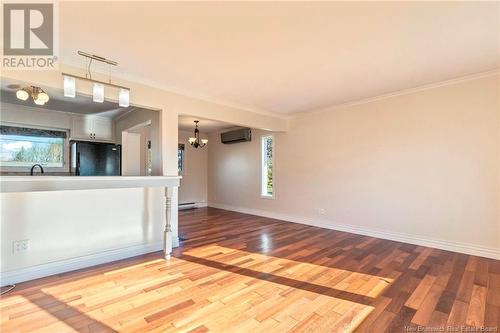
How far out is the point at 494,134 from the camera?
3184mm

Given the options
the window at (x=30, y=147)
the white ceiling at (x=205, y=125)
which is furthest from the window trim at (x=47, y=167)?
the white ceiling at (x=205, y=125)

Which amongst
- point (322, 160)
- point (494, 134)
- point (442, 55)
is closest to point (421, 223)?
point (494, 134)

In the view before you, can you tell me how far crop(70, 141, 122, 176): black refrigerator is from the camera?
16.0ft

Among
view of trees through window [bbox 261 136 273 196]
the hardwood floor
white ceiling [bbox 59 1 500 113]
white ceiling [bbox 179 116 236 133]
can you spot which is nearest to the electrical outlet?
the hardwood floor

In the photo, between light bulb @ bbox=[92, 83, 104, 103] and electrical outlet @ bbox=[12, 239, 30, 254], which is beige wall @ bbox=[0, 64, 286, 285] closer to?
electrical outlet @ bbox=[12, 239, 30, 254]

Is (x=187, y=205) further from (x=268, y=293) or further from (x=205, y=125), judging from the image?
(x=268, y=293)

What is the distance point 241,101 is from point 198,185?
162 inches

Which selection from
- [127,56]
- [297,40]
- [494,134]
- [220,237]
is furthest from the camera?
[220,237]

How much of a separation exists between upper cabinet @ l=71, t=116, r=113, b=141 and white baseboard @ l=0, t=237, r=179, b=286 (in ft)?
10.6

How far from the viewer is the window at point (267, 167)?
6.16m

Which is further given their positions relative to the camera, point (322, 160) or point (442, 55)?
point (322, 160)

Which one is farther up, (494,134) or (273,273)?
(494,134)

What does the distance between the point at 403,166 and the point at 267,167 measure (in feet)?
10.2

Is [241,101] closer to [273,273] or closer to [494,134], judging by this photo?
[273,273]
